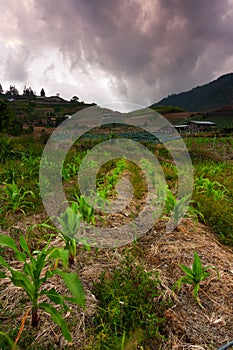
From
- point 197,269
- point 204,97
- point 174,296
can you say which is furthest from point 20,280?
point 204,97

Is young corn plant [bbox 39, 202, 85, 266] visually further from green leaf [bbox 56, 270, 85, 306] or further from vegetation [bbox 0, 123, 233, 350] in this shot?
green leaf [bbox 56, 270, 85, 306]

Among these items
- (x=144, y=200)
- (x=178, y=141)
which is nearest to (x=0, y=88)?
(x=178, y=141)

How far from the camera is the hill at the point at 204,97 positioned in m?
106

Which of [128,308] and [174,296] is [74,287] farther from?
[174,296]

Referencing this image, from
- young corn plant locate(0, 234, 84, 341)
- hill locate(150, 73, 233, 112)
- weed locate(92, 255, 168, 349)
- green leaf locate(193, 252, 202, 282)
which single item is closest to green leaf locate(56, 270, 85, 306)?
young corn plant locate(0, 234, 84, 341)

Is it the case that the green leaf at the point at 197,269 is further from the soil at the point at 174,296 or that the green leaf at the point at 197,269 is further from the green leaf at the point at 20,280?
the green leaf at the point at 20,280

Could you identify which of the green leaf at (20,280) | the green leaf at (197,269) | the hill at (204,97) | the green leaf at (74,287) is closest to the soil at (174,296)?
the green leaf at (197,269)

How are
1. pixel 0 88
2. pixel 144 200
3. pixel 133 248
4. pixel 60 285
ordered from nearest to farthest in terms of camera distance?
pixel 60 285 < pixel 133 248 < pixel 144 200 < pixel 0 88

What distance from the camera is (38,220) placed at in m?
2.59

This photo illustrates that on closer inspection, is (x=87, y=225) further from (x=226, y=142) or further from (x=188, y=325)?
(x=226, y=142)

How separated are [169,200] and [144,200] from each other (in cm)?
94

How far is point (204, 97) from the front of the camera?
12288cm

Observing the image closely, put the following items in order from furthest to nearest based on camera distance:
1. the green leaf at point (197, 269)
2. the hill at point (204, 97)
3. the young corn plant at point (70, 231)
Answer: the hill at point (204, 97) → the young corn plant at point (70, 231) → the green leaf at point (197, 269)

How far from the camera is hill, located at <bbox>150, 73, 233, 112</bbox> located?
10566 cm
